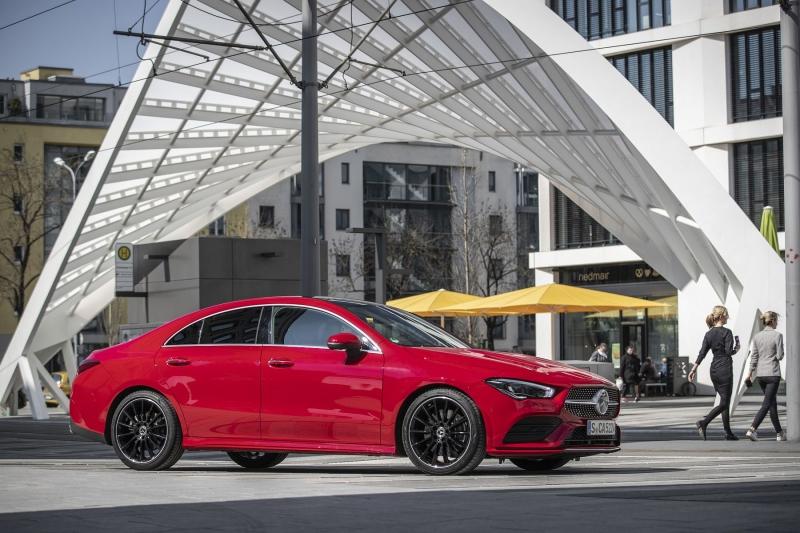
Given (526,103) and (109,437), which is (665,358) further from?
(109,437)

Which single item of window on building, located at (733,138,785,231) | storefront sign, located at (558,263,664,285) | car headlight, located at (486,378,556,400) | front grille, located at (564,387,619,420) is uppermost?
window on building, located at (733,138,785,231)

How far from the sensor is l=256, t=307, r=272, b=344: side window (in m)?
12.0

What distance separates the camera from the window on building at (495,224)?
2911 inches

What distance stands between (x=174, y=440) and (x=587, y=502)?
495cm

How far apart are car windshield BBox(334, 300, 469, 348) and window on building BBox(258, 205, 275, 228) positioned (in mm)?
64914

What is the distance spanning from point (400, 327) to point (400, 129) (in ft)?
86.3

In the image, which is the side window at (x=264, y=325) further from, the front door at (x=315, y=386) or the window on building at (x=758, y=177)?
the window on building at (x=758, y=177)

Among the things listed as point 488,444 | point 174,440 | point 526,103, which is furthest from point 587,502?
point 526,103

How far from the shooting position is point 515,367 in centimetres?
1095

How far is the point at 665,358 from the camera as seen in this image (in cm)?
4512

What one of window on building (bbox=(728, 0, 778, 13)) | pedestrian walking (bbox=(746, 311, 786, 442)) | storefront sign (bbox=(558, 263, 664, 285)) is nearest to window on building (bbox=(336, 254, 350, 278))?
storefront sign (bbox=(558, 263, 664, 285))

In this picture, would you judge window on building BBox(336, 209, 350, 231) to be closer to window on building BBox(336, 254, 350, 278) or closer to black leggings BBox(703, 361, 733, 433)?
window on building BBox(336, 254, 350, 278)

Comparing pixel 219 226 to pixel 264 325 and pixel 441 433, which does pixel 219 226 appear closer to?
pixel 264 325

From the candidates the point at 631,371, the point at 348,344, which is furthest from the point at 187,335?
the point at 631,371
